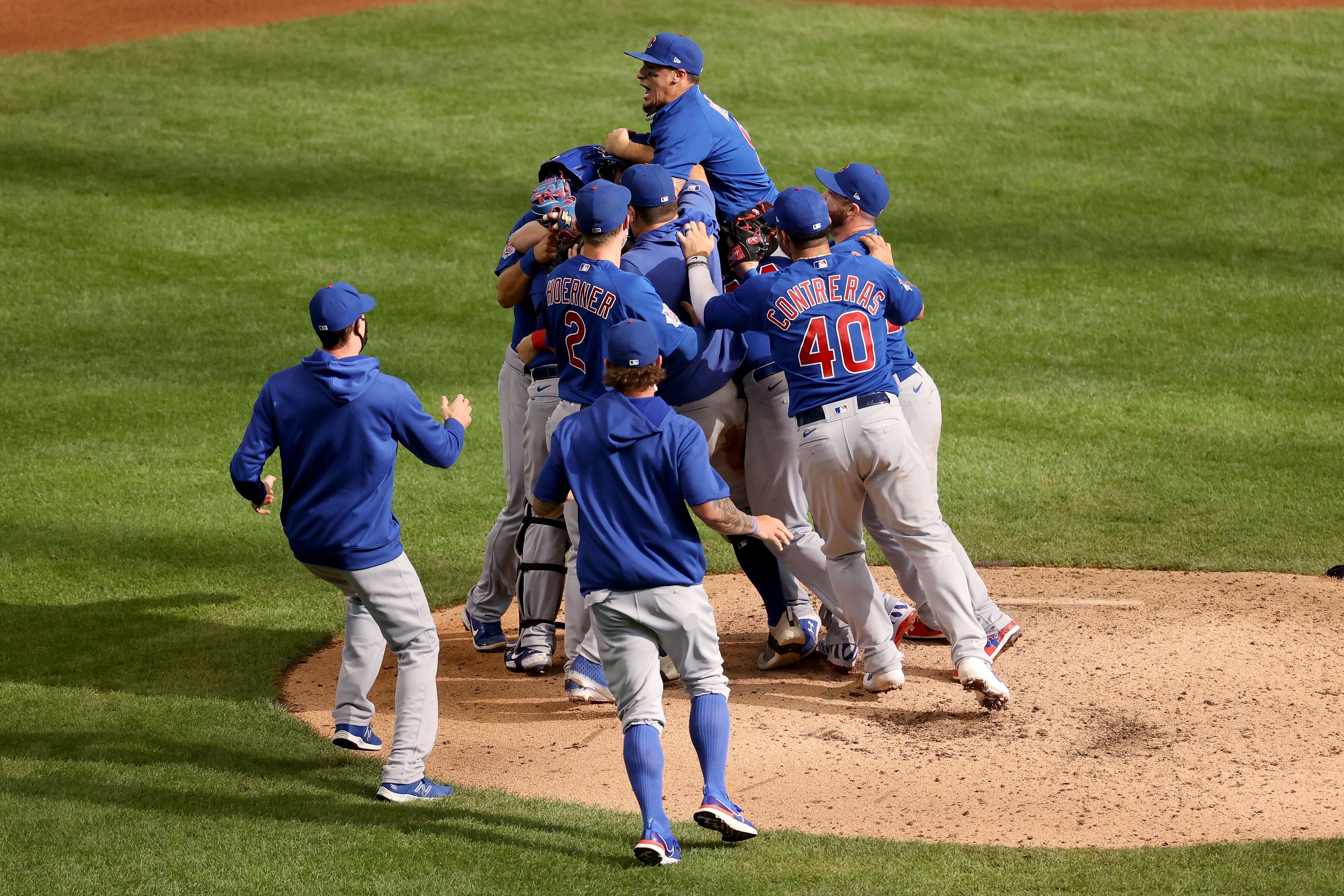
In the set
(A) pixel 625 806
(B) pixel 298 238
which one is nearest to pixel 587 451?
(A) pixel 625 806

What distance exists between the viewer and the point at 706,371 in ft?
20.9

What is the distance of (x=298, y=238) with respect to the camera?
14852 millimetres

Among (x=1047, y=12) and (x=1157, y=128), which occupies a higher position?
(x=1047, y=12)

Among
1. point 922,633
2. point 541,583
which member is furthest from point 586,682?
point 922,633

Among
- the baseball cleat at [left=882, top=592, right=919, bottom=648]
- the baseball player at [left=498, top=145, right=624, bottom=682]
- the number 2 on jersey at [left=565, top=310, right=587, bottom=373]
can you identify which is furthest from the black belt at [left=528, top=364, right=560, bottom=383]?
the baseball cleat at [left=882, top=592, right=919, bottom=648]

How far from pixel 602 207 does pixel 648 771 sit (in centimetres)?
221

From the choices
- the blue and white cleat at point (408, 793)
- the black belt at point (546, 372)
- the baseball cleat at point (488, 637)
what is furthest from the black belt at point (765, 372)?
the blue and white cleat at point (408, 793)

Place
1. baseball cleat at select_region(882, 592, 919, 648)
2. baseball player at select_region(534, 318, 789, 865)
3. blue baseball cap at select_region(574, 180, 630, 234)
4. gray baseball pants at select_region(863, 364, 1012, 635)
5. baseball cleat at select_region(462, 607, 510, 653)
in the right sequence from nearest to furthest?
1. baseball player at select_region(534, 318, 789, 865)
2. blue baseball cap at select_region(574, 180, 630, 234)
3. gray baseball pants at select_region(863, 364, 1012, 635)
4. baseball cleat at select_region(882, 592, 919, 648)
5. baseball cleat at select_region(462, 607, 510, 653)

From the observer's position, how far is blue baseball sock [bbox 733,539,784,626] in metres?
6.58

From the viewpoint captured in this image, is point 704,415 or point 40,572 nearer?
point 704,415

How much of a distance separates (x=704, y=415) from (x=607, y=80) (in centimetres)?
1431

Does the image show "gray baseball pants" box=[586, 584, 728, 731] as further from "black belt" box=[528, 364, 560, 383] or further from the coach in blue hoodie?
"black belt" box=[528, 364, 560, 383]

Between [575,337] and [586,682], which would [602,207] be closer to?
[575,337]

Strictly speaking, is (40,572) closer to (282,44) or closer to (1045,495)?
(1045,495)
